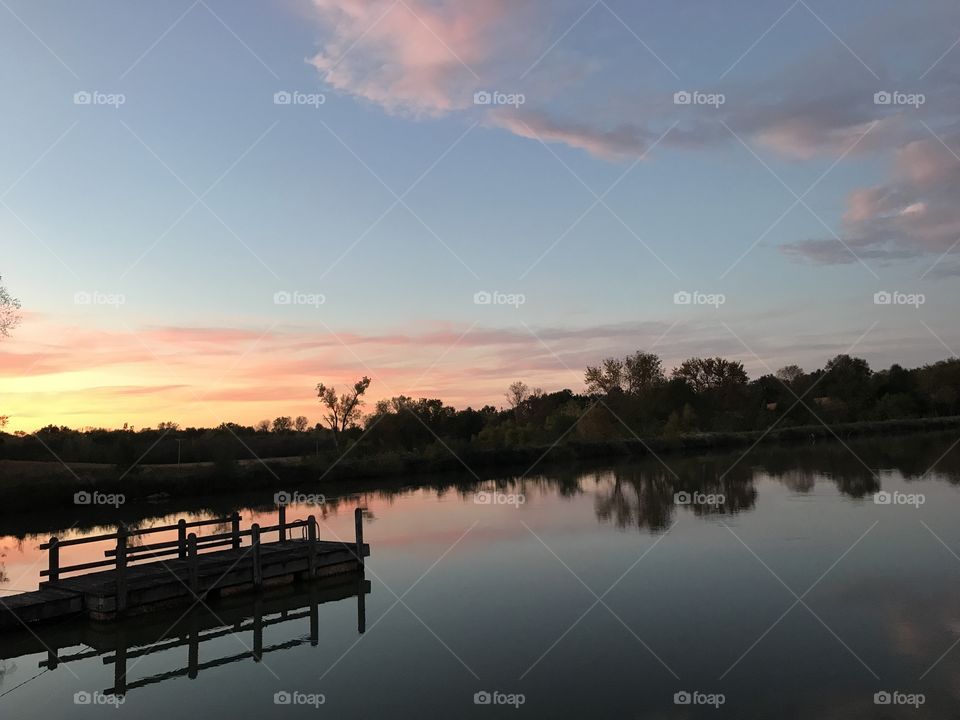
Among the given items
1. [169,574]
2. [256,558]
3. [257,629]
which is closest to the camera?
[257,629]

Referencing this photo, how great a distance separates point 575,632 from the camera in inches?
557

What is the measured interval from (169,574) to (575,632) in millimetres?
9115

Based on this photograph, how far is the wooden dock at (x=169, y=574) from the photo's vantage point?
15.5m

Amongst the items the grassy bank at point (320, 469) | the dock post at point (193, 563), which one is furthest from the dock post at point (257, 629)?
the grassy bank at point (320, 469)

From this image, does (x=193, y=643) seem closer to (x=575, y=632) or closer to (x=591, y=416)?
(x=575, y=632)

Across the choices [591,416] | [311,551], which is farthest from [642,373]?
[311,551]

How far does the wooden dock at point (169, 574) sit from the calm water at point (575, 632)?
1.38ft

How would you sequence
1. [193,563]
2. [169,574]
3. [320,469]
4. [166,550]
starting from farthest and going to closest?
[320,469] → [166,550] → [169,574] → [193,563]

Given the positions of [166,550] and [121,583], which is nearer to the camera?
[121,583]

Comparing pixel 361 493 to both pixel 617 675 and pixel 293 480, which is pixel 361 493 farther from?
pixel 617 675

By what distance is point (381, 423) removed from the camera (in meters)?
79.0

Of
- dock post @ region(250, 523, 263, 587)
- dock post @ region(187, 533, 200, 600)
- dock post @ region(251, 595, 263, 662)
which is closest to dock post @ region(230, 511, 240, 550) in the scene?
dock post @ region(250, 523, 263, 587)

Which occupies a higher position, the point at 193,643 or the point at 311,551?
the point at 311,551

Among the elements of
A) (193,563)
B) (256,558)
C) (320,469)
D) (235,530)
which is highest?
(320,469)
